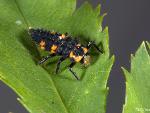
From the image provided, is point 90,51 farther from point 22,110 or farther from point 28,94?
point 22,110

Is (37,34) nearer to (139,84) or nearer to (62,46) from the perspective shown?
(62,46)

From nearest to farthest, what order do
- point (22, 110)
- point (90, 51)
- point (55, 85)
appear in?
point (55, 85), point (90, 51), point (22, 110)

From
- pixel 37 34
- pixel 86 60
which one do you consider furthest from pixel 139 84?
pixel 37 34

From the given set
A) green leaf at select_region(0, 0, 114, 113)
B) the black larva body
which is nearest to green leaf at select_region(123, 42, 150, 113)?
green leaf at select_region(0, 0, 114, 113)

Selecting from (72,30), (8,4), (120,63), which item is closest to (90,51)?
(72,30)

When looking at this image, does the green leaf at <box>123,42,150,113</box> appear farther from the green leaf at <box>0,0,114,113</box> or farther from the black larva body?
the black larva body

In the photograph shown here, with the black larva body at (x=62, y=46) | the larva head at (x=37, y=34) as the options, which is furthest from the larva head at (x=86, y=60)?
the larva head at (x=37, y=34)

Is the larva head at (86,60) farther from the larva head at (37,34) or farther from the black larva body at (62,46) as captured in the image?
the larva head at (37,34)
